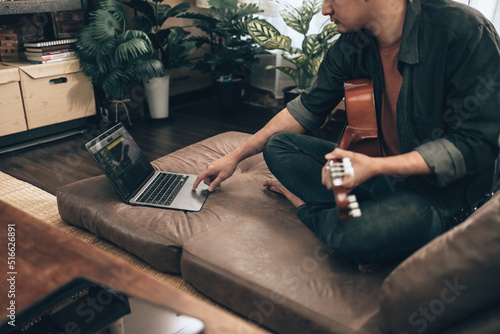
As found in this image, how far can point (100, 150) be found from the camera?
1421 millimetres

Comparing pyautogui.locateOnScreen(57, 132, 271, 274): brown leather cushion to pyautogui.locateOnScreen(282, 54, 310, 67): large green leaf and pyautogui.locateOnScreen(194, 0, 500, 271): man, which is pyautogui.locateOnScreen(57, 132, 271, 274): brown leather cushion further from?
pyautogui.locateOnScreen(282, 54, 310, 67): large green leaf

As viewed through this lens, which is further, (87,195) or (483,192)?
(87,195)

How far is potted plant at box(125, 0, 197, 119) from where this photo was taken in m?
2.95

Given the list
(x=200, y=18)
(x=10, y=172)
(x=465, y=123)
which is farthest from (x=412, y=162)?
(x=200, y=18)

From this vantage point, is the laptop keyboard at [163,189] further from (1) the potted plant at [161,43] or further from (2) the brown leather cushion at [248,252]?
(1) the potted plant at [161,43]

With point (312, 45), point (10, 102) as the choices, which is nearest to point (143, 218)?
point (10, 102)

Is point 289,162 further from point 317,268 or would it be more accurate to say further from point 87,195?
point 87,195

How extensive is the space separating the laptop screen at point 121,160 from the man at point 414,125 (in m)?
0.61

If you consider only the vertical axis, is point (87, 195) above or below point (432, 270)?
below

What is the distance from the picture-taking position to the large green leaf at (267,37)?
9.71 ft

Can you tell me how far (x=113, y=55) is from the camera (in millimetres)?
2758

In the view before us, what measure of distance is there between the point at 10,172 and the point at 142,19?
1.33m

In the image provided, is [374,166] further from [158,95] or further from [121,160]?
[158,95]

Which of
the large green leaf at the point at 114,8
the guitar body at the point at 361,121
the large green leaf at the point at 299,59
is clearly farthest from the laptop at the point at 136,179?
the large green leaf at the point at 299,59
